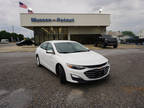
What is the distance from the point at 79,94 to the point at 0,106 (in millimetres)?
1916

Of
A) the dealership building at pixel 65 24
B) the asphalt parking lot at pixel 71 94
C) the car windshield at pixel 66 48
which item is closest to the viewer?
the asphalt parking lot at pixel 71 94

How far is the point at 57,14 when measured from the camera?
768 inches

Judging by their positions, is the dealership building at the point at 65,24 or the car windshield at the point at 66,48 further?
the dealership building at the point at 65,24

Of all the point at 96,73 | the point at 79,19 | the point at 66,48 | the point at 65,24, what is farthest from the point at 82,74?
the point at 79,19

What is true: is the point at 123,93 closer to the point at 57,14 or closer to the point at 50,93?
the point at 50,93

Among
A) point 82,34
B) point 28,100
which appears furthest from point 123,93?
point 82,34

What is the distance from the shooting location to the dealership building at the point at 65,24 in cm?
1905

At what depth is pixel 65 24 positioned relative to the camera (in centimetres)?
2000

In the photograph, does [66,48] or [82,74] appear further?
[66,48]

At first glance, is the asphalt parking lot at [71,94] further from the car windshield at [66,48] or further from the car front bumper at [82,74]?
the car windshield at [66,48]

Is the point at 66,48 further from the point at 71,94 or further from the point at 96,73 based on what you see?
the point at 71,94

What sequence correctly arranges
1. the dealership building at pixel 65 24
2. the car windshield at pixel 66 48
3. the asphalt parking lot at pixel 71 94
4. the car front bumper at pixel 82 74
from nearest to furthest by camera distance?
the asphalt parking lot at pixel 71 94
the car front bumper at pixel 82 74
the car windshield at pixel 66 48
the dealership building at pixel 65 24

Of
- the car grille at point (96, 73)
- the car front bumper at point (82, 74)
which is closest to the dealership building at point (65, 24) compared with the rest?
the car grille at point (96, 73)

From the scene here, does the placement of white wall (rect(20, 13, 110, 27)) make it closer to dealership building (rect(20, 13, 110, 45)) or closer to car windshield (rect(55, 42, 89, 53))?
dealership building (rect(20, 13, 110, 45))
